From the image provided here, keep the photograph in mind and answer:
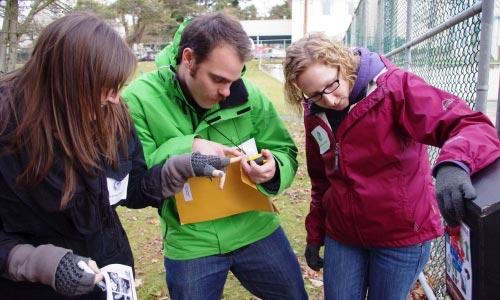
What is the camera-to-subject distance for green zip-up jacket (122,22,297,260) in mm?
2092

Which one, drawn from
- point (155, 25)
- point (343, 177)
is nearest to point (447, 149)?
point (343, 177)

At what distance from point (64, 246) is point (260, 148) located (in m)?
1.02

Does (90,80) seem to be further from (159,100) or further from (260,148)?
(260,148)

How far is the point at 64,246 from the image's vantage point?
5.46ft

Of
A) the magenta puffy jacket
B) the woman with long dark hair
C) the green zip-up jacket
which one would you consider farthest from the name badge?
the woman with long dark hair

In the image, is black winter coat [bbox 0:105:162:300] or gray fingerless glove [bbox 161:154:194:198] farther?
gray fingerless glove [bbox 161:154:194:198]

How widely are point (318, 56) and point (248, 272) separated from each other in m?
1.07

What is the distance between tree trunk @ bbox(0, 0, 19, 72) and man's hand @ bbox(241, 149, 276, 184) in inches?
393

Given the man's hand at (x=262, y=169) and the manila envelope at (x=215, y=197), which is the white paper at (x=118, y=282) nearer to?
the manila envelope at (x=215, y=197)

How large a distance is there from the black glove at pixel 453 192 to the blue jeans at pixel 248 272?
46.1 inches

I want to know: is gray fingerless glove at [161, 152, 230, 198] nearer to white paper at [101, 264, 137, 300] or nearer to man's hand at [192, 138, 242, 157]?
man's hand at [192, 138, 242, 157]

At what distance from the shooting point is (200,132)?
2.19 meters

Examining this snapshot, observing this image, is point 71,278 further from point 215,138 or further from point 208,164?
point 215,138

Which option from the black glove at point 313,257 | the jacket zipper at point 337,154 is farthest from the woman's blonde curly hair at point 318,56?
the black glove at point 313,257
